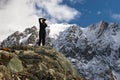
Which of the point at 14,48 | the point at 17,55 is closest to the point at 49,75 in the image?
the point at 17,55

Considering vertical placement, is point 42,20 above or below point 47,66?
above

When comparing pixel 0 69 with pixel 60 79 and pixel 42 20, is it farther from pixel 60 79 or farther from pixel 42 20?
pixel 42 20

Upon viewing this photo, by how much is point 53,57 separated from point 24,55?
2496 mm

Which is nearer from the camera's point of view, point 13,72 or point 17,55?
point 13,72

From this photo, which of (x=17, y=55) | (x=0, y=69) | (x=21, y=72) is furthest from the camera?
(x=17, y=55)

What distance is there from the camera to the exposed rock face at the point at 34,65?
26812mm

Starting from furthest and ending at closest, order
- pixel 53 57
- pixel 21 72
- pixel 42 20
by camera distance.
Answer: pixel 42 20 → pixel 53 57 → pixel 21 72

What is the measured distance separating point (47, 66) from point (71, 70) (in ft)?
8.79

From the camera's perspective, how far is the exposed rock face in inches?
1056

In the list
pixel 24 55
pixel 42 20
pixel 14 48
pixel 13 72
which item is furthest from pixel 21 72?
pixel 42 20

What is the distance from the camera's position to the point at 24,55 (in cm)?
2980

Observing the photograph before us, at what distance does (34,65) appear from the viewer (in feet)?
94.4

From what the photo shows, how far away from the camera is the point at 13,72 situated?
87.8 feet

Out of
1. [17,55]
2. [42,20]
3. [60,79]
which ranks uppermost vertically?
[42,20]
